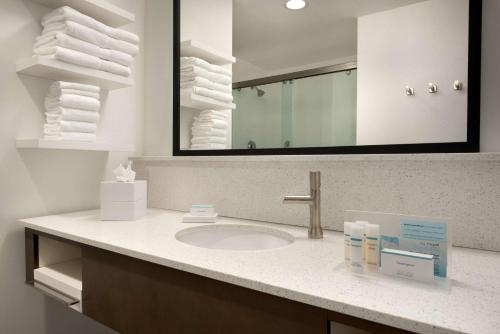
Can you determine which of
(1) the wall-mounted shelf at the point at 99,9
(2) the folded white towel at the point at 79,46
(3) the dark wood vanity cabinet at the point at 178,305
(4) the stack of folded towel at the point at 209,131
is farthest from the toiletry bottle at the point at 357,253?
(1) the wall-mounted shelf at the point at 99,9

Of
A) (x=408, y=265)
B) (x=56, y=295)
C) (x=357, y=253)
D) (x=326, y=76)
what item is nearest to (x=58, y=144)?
(x=56, y=295)

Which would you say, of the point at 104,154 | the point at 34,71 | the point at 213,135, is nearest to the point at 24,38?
the point at 34,71

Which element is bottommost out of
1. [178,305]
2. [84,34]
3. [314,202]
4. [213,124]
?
[178,305]

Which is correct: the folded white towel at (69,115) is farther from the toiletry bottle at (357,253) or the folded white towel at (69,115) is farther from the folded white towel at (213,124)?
the toiletry bottle at (357,253)

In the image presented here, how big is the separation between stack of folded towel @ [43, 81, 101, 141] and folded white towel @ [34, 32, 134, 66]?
0.14 m

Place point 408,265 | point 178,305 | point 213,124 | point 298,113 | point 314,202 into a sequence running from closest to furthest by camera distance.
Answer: point 408,265
point 178,305
point 314,202
point 298,113
point 213,124

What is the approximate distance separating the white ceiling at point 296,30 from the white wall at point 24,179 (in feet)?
2.82

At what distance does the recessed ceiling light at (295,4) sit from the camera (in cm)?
119

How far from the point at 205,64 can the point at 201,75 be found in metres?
0.05

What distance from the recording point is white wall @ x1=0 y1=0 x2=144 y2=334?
125 centimetres

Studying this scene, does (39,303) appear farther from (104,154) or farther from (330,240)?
(330,240)

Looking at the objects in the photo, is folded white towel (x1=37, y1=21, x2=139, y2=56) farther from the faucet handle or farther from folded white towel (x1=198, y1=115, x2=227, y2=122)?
the faucet handle

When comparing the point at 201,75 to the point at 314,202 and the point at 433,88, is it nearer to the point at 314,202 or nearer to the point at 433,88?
the point at 314,202

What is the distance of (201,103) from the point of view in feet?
4.88
